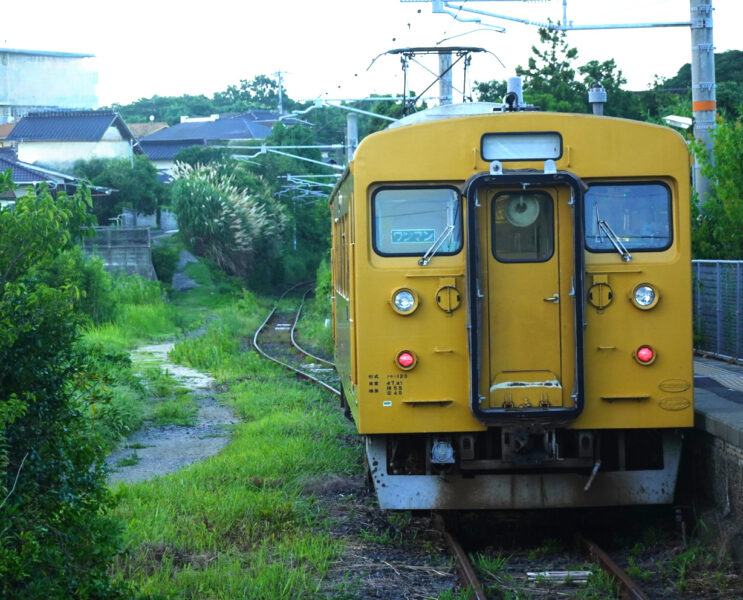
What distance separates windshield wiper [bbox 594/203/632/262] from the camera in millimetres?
7543

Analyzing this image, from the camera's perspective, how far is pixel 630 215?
301 inches

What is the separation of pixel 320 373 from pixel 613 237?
12.2 metres

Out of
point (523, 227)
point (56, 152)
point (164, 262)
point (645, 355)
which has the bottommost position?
point (645, 355)

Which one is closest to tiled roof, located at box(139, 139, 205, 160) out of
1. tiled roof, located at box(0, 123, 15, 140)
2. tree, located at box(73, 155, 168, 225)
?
tiled roof, located at box(0, 123, 15, 140)

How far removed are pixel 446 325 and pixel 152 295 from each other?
25.8 metres

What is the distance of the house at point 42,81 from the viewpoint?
8331 cm

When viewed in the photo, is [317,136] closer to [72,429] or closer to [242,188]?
[242,188]

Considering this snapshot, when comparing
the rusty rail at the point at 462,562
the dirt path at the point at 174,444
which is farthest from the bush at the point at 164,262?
the rusty rail at the point at 462,562

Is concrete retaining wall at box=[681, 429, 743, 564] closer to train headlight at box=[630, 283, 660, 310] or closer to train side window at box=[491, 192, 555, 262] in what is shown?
train headlight at box=[630, 283, 660, 310]

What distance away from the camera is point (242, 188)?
48188 millimetres

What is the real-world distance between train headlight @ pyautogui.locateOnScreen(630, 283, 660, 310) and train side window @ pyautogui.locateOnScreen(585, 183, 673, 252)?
0.28 meters

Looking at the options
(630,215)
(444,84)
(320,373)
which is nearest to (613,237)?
(630,215)

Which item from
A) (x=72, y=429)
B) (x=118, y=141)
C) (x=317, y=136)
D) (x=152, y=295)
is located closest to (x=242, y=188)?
(x=118, y=141)

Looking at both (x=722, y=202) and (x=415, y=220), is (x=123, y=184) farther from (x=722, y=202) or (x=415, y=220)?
(x=415, y=220)
